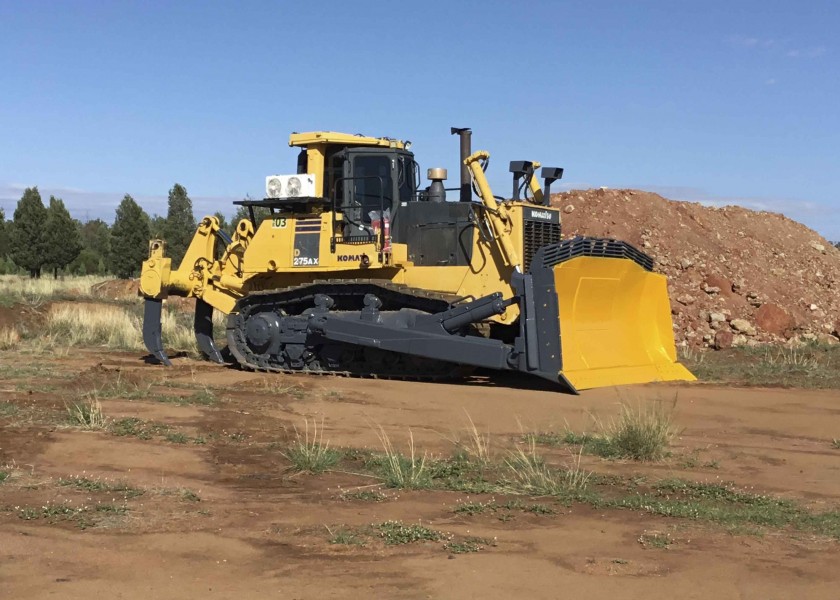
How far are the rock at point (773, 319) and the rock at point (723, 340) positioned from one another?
4.15 ft

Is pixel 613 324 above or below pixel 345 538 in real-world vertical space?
above

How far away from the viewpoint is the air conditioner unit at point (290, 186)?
50.8 feet

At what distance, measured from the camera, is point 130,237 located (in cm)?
5097

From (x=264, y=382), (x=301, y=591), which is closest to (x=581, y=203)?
(x=264, y=382)

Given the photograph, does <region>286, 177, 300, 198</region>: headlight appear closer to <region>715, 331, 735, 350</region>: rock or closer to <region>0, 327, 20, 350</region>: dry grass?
Result: <region>0, 327, 20, 350</region>: dry grass

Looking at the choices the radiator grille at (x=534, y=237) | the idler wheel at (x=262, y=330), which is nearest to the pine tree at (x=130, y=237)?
the idler wheel at (x=262, y=330)

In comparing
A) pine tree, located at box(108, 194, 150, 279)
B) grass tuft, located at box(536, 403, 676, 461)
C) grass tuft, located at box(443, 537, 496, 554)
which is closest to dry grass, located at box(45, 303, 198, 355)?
grass tuft, located at box(536, 403, 676, 461)

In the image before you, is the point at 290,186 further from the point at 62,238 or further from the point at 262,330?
the point at 62,238

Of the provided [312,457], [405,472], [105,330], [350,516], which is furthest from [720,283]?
[350,516]

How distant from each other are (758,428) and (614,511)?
4.44 metres

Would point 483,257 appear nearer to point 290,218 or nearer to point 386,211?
point 386,211

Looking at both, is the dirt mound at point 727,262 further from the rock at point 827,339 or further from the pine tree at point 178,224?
the pine tree at point 178,224

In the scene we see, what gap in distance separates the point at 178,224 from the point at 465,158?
4371 cm

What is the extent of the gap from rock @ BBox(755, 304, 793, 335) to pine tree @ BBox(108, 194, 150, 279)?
3559 centimetres
